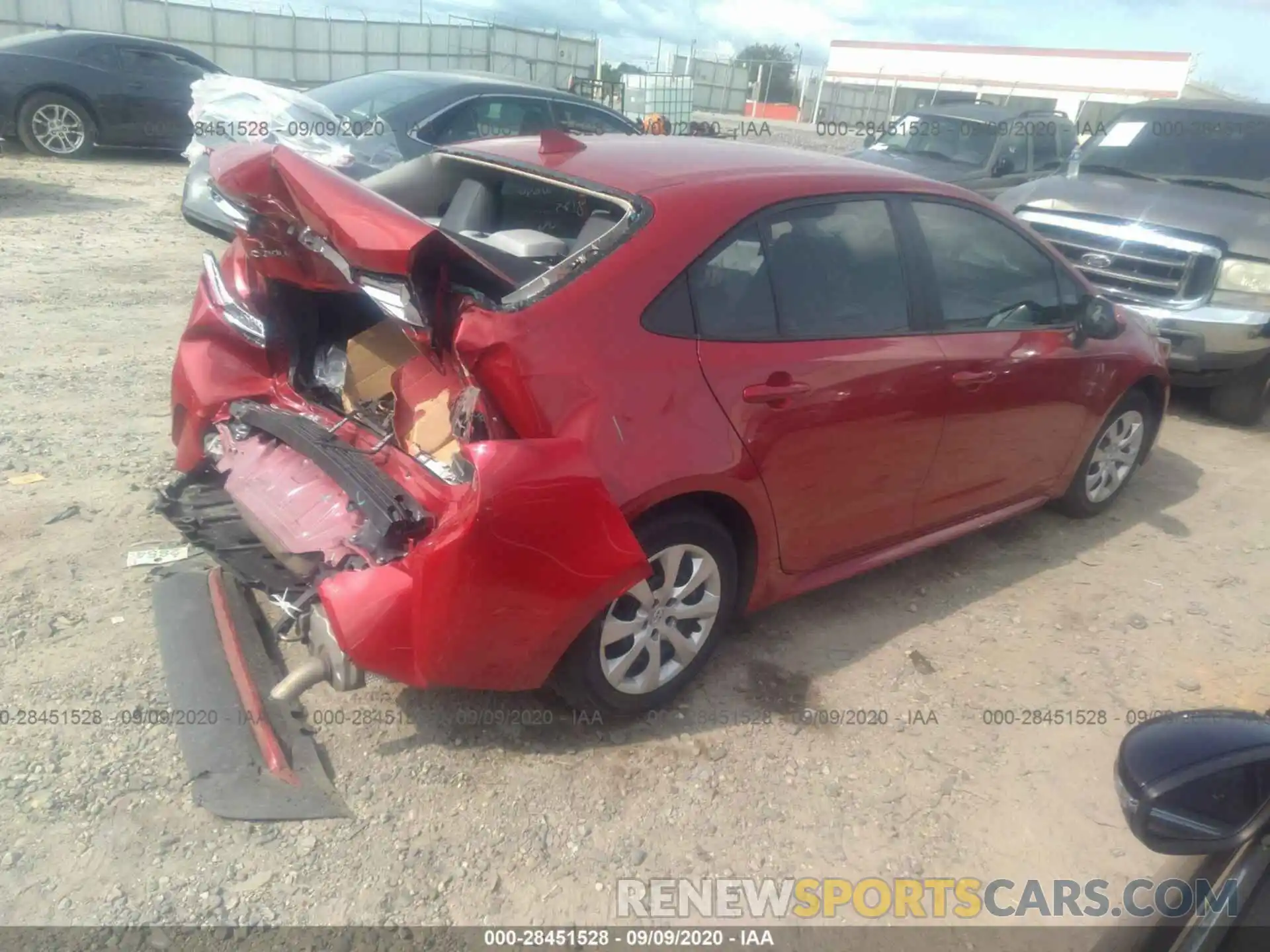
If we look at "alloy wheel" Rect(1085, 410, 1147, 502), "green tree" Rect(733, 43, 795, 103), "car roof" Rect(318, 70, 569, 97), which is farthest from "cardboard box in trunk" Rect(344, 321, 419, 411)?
"green tree" Rect(733, 43, 795, 103)

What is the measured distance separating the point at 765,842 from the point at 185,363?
262 cm

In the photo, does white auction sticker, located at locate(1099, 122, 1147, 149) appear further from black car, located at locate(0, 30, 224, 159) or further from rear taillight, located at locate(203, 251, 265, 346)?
black car, located at locate(0, 30, 224, 159)

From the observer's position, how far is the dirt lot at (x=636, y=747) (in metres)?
2.44

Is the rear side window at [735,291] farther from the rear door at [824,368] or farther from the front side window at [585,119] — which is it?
the front side window at [585,119]

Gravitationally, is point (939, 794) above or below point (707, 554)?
below

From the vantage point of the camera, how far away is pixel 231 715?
9.37 ft

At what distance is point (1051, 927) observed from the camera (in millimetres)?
2568

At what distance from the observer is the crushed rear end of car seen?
2434 mm

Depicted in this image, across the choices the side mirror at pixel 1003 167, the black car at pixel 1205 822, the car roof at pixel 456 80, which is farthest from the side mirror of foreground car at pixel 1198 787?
the side mirror at pixel 1003 167

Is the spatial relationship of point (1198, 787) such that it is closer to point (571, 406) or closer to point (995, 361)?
point (571, 406)

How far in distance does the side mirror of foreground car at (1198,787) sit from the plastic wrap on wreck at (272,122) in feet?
22.8

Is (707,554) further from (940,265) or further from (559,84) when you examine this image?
(559,84)

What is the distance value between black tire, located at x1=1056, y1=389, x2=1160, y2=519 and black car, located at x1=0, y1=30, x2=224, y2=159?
11354mm

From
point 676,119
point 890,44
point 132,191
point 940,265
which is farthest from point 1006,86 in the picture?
point 940,265
